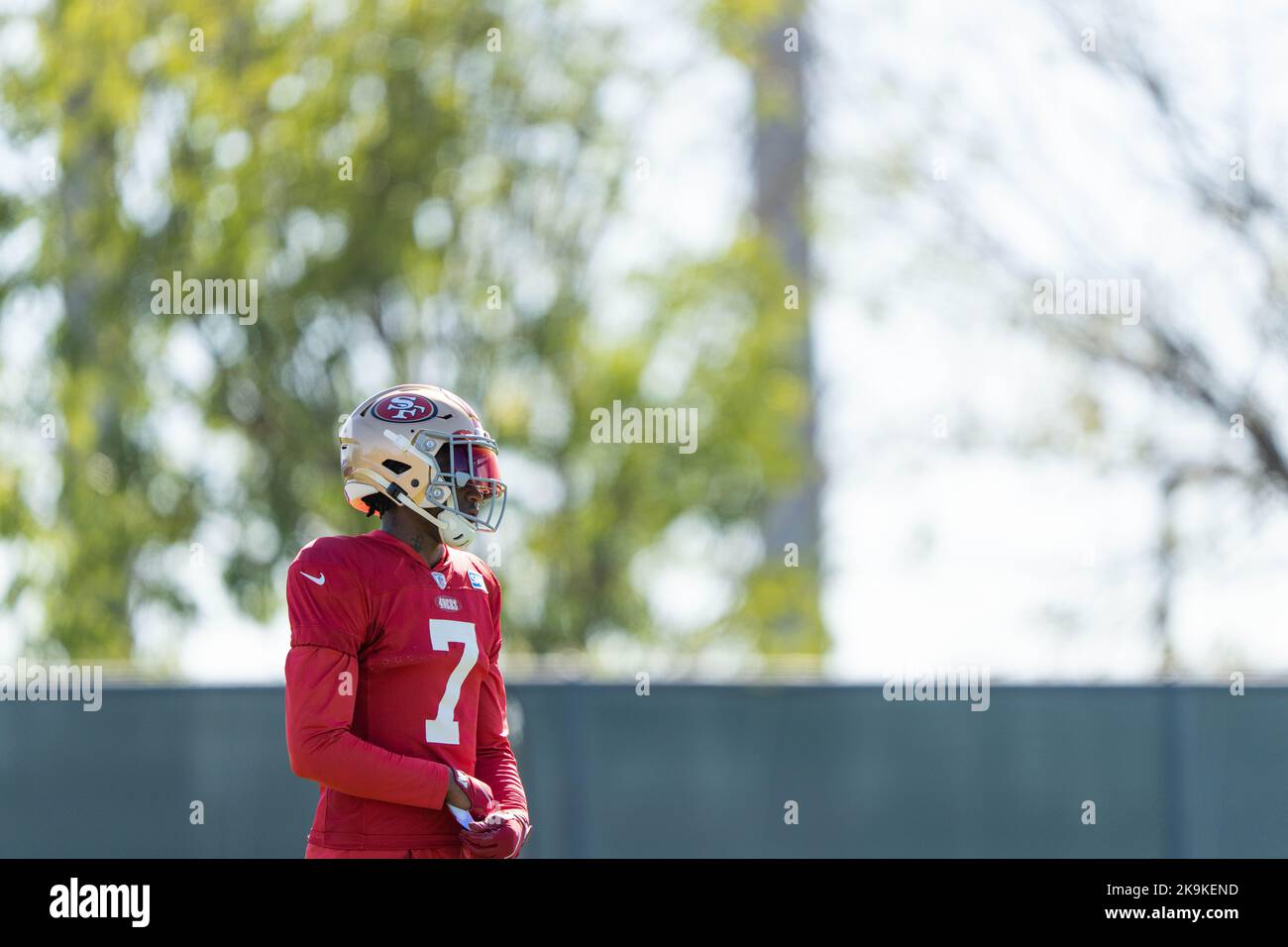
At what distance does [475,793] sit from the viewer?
4.76m

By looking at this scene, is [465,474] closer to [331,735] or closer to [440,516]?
[440,516]

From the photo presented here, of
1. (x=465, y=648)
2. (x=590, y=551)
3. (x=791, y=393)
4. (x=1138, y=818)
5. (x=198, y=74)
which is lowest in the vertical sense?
(x=1138, y=818)

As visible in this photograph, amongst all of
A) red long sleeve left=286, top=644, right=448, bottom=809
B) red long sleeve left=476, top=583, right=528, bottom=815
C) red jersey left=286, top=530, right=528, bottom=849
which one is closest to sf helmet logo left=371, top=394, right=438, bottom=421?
red jersey left=286, top=530, right=528, bottom=849

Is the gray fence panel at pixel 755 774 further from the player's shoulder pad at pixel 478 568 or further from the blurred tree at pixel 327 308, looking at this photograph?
the blurred tree at pixel 327 308

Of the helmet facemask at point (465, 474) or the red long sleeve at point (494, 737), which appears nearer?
the helmet facemask at point (465, 474)

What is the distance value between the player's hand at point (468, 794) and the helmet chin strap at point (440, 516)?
0.61 m

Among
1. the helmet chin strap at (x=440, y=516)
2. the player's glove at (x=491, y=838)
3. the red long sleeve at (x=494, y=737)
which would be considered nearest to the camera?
the player's glove at (x=491, y=838)

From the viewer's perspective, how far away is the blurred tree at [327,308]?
1777 centimetres

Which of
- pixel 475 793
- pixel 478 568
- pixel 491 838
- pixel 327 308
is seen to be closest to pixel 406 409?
pixel 478 568

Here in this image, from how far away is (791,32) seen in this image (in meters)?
20.1

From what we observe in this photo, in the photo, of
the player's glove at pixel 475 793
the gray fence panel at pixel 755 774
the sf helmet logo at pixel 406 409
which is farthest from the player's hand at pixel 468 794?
the gray fence panel at pixel 755 774
